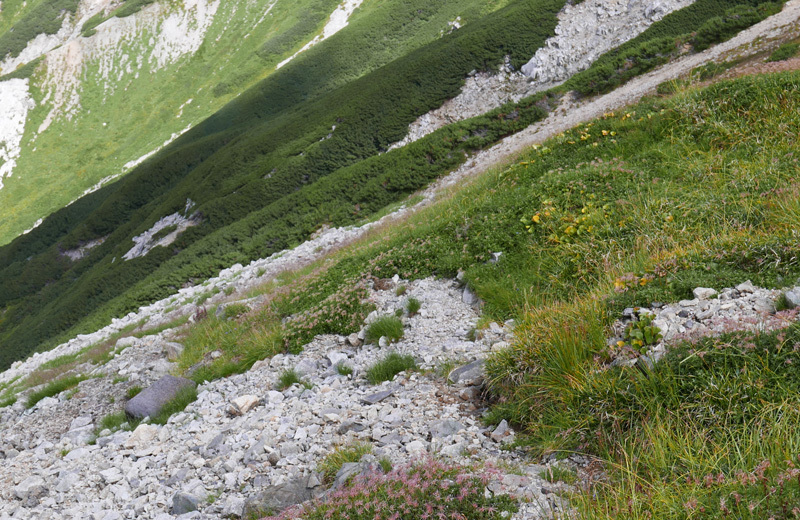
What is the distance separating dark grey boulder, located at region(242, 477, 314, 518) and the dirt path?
2039cm

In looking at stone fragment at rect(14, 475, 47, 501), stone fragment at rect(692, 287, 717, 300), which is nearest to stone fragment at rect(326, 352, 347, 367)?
stone fragment at rect(14, 475, 47, 501)

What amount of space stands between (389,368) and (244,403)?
2385 mm

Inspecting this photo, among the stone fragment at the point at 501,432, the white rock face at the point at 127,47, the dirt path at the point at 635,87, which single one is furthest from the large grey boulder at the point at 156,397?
the white rock face at the point at 127,47

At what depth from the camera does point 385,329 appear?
8914 millimetres

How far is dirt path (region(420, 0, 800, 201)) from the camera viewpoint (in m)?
25.3

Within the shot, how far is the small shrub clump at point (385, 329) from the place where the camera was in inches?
345

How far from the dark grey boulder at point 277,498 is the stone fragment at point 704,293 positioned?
470 centimetres

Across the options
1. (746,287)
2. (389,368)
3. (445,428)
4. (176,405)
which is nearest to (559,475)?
(445,428)

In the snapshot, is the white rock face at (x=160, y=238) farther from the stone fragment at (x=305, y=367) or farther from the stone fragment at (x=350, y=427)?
the stone fragment at (x=350, y=427)

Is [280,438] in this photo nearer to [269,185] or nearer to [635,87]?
[635,87]

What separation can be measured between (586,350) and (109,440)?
7.73m

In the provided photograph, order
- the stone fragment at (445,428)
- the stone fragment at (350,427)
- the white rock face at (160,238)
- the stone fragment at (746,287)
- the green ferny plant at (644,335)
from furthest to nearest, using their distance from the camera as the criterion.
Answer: the white rock face at (160,238) → the stone fragment at (350,427) → the stone fragment at (445,428) → the stone fragment at (746,287) → the green ferny plant at (644,335)

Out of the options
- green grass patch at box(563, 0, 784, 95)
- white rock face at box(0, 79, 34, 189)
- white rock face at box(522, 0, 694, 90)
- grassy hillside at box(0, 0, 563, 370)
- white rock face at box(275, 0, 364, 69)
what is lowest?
green grass patch at box(563, 0, 784, 95)

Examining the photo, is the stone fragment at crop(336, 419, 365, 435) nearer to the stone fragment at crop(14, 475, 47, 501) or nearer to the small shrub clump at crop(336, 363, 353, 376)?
the small shrub clump at crop(336, 363, 353, 376)
